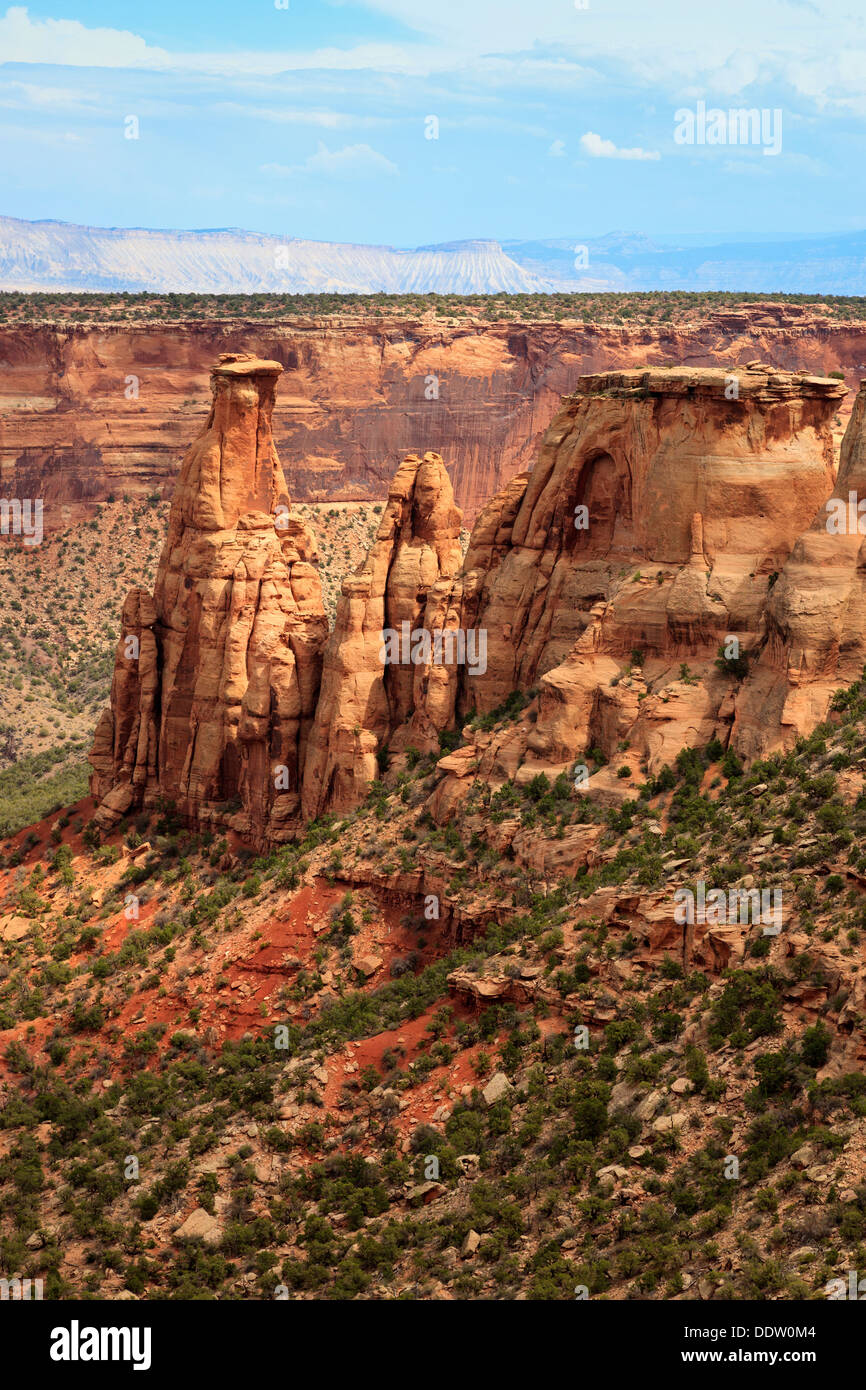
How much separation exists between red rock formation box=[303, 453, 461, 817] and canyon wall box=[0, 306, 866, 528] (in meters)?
73.9

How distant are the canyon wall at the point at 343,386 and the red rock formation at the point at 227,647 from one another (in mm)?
65996

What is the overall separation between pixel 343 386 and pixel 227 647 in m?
76.9

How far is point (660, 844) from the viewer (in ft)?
150

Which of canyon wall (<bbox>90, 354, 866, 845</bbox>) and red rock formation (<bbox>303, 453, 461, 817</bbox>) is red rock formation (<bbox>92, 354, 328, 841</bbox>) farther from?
red rock formation (<bbox>303, 453, 461, 817</bbox>)

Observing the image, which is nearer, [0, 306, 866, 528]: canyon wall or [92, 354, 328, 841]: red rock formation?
[92, 354, 328, 841]: red rock formation

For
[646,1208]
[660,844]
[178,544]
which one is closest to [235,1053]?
[660,844]

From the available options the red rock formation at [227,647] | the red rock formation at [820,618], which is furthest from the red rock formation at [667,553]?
the red rock formation at [227,647]

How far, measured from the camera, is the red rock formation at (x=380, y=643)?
60.2m

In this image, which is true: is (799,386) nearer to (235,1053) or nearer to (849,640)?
(849,640)

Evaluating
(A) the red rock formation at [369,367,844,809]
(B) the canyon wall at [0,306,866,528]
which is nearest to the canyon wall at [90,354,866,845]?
(A) the red rock formation at [369,367,844,809]

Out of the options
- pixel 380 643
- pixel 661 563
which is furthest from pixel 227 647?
pixel 661 563

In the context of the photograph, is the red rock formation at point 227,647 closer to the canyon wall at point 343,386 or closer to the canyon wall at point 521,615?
the canyon wall at point 521,615

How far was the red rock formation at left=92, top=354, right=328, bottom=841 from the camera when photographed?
63000mm

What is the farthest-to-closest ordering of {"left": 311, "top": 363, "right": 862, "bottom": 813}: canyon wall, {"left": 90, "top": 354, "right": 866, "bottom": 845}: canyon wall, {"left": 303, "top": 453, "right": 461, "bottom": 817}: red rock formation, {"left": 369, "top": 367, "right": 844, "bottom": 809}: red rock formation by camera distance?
1. {"left": 303, "top": 453, "right": 461, "bottom": 817}: red rock formation
2. {"left": 369, "top": 367, "right": 844, "bottom": 809}: red rock formation
3. {"left": 311, "top": 363, "right": 862, "bottom": 813}: canyon wall
4. {"left": 90, "top": 354, "right": 866, "bottom": 845}: canyon wall
